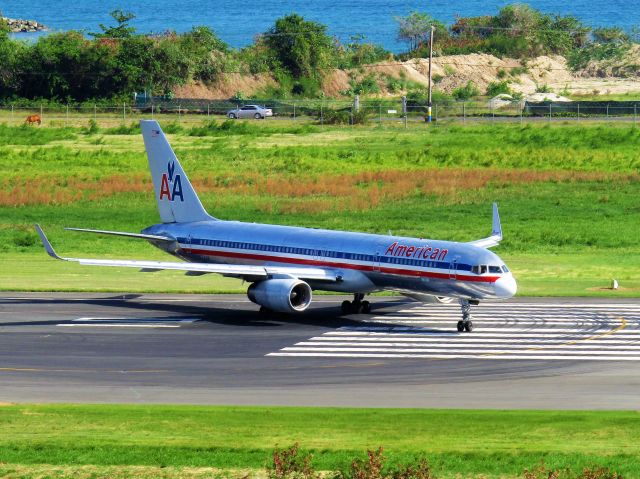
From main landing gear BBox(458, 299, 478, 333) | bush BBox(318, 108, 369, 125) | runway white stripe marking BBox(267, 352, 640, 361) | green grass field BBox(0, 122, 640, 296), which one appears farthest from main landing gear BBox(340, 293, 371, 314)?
bush BBox(318, 108, 369, 125)

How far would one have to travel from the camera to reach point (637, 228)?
82188mm

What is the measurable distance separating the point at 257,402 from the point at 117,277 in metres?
32.2

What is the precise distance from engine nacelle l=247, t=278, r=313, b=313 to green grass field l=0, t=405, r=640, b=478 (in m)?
16.0

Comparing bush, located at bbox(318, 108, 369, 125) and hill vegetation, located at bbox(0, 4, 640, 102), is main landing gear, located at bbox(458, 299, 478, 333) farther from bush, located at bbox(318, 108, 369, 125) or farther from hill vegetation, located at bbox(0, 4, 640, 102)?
hill vegetation, located at bbox(0, 4, 640, 102)

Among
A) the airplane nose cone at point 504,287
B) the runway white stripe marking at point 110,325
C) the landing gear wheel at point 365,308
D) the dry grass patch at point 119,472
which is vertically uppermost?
the airplane nose cone at point 504,287

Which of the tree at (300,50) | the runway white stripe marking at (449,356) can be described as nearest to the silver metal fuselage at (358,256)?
the runway white stripe marking at (449,356)

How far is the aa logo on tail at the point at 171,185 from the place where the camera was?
6091 centimetres

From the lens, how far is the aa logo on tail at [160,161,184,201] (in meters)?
→ 60.9

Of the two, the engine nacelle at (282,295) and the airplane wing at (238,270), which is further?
the airplane wing at (238,270)

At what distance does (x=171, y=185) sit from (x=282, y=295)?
1213 cm

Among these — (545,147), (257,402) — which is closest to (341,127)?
(545,147)

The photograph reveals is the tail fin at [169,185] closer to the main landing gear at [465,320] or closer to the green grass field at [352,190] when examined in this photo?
the green grass field at [352,190]

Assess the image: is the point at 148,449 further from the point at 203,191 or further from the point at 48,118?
the point at 48,118

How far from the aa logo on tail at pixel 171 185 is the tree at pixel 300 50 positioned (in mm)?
115303
